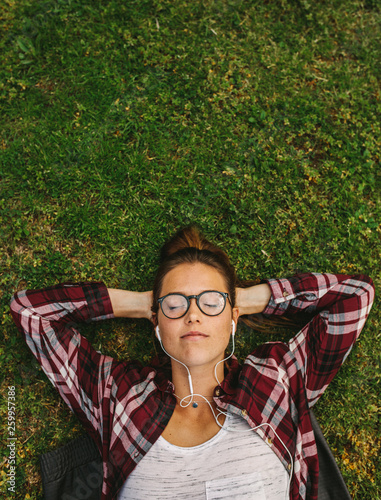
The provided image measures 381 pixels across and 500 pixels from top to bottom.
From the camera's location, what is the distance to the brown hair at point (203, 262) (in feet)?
12.3

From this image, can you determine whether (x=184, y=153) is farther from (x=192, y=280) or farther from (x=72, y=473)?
(x=72, y=473)

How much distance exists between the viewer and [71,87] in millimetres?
4824

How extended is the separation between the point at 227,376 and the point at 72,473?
70.8 inches

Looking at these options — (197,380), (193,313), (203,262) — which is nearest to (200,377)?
(197,380)

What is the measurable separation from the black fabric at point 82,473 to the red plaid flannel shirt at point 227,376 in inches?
7.9

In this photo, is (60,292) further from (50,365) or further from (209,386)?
(209,386)

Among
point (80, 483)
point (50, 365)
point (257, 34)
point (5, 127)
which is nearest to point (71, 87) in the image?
point (5, 127)

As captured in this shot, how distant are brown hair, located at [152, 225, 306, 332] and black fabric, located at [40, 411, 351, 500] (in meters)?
1.22

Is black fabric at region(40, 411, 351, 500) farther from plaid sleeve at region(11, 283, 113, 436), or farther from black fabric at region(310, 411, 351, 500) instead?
plaid sleeve at region(11, 283, 113, 436)

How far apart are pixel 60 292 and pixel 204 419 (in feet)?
6.08

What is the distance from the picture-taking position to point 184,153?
15.6 feet

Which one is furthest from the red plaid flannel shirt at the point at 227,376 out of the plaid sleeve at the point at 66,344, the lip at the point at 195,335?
the lip at the point at 195,335

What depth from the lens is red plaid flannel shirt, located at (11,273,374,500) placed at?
11.8 ft

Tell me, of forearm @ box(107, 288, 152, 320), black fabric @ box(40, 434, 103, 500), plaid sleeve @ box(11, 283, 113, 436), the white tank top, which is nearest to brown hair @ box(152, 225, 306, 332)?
forearm @ box(107, 288, 152, 320)
